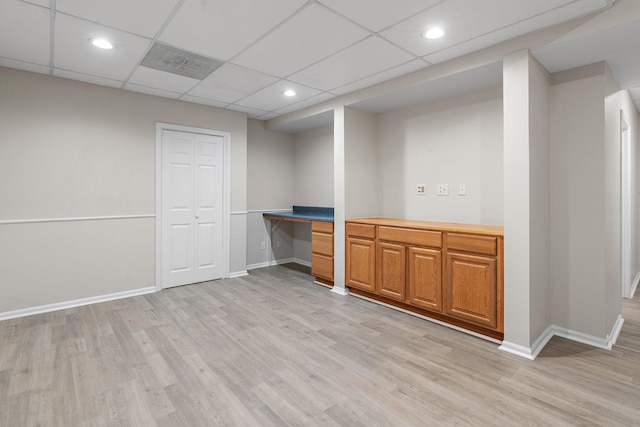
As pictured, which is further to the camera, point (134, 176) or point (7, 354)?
point (134, 176)

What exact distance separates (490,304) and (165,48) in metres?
3.44

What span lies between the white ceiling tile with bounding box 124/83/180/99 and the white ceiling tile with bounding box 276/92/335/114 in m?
1.41

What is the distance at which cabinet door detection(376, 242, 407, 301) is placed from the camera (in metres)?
3.33

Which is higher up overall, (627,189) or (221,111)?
(221,111)

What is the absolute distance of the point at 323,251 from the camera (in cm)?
434

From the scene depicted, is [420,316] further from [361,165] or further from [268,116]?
[268,116]

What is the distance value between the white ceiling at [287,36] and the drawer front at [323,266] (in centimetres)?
218

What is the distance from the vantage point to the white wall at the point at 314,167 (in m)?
5.20

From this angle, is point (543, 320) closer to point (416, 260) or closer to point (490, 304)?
point (490, 304)

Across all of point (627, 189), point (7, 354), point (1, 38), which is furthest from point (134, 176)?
point (627, 189)

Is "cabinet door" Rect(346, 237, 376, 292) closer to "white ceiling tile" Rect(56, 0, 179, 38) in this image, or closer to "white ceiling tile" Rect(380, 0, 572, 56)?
"white ceiling tile" Rect(380, 0, 572, 56)

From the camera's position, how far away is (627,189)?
3594 mm

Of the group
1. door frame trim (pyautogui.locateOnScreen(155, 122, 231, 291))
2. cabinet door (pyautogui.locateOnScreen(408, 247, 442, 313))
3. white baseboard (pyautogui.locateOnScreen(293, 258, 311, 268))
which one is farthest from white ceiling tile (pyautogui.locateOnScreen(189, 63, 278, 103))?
white baseboard (pyautogui.locateOnScreen(293, 258, 311, 268))

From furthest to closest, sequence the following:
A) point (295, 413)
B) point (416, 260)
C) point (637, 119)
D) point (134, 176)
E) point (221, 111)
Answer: point (221, 111)
point (637, 119)
point (134, 176)
point (416, 260)
point (295, 413)
